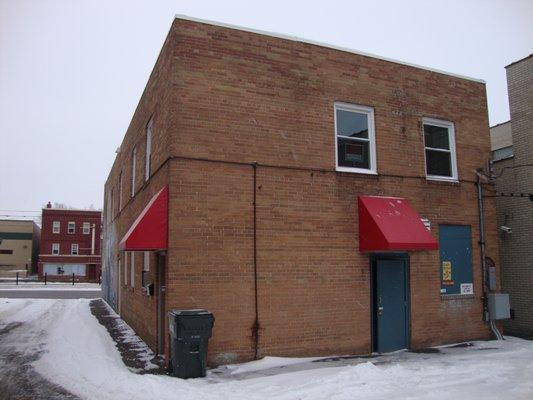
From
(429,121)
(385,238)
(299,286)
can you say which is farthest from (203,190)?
(429,121)

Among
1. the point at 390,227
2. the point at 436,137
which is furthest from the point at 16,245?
the point at 390,227

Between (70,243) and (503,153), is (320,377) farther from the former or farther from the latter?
(70,243)

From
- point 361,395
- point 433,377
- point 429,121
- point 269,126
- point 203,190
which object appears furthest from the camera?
point 429,121

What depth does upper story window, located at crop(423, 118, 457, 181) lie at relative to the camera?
12430 millimetres

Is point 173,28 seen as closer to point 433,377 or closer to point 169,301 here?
point 169,301

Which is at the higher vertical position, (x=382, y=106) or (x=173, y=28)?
(x=173, y=28)

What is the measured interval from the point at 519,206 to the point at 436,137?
3342 millimetres

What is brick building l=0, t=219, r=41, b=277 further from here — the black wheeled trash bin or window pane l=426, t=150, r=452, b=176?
the black wheeled trash bin

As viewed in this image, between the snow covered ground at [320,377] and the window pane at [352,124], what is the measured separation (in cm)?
490

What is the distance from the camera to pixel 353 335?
1057 cm

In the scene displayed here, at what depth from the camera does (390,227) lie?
1047 centimetres

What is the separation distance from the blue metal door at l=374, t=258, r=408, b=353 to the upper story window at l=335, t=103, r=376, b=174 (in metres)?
2.19

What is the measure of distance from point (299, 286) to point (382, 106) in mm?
4682

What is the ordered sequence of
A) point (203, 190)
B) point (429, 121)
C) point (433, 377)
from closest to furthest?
point (433, 377), point (203, 190), point (429, 121)
